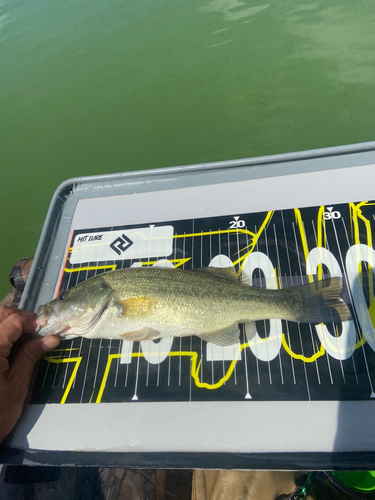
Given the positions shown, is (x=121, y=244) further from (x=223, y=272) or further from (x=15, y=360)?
(x=15, y=360)

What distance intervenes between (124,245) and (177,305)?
0.84 meters

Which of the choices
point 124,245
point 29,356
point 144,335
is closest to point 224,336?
point 144,335

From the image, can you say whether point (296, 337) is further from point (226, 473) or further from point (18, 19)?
point (18, 19)

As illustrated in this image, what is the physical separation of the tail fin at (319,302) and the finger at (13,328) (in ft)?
6.49

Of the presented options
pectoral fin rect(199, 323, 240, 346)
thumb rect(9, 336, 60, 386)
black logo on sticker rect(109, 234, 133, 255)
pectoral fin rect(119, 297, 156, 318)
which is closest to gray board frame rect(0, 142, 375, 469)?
thumb rect(9, 336, 60, 386)

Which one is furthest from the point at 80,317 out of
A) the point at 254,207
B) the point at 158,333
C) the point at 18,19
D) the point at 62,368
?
the point at 18,19

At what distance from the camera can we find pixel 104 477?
8.29 ft

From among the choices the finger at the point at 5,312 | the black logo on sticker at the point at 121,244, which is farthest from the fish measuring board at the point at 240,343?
the finger at the point at 5,312

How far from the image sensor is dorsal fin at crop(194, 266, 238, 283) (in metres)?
2.26

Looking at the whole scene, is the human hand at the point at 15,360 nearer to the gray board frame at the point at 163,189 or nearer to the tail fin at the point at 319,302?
the gray board frame at the point at 163,189

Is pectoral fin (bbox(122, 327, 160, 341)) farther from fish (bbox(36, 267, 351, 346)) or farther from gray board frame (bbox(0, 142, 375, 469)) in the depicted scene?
gray board frame (bbox(0, 142, 375, 469))

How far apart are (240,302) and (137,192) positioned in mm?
1477

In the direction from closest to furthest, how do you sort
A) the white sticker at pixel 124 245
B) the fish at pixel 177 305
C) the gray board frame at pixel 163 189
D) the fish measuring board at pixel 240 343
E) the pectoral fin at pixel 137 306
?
the gray board frame at pixel 163 189 → the fish measuring board at pixel 240 343 → the fish at pixel 177 305 → the pectoral fin at pixel 137 306 → the white sticker at pixel 124 245

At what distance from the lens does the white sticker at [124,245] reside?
2570 mm
